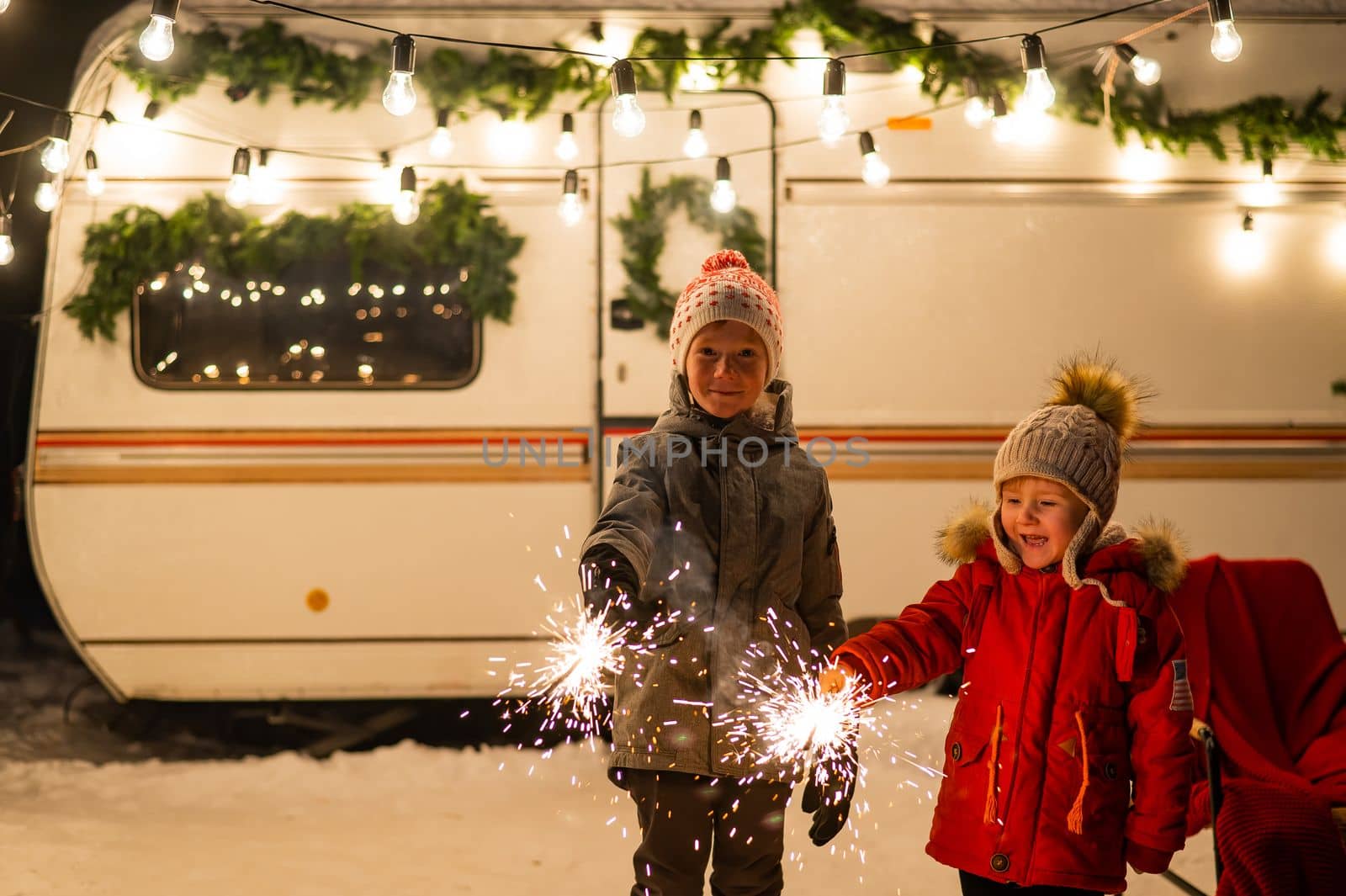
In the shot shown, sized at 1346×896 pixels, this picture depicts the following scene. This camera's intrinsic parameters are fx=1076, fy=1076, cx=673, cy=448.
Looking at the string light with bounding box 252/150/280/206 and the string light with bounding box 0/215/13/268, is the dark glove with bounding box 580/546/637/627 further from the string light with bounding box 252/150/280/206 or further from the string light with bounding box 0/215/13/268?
the string light with bounding box 0/215/13/268

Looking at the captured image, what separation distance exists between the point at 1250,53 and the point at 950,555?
11.9ft

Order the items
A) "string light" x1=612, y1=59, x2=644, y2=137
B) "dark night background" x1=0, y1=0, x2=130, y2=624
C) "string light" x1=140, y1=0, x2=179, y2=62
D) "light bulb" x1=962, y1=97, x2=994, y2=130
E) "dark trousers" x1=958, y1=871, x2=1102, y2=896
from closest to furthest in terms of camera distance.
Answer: "dark trousers" x1=958, y1=871, x2=1102, y2=896 < "string light" x1=140, y1=0, x2=179, y2=62 < "string light" x1=612, y1=59, x2=644, y2=137 < "light bulb" x1=962, y1=97, x2=994, y2=130 < "dark night background" x1=0, y1=0, x2=130, y2=624

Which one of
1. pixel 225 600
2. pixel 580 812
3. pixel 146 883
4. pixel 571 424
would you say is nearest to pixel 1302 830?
pixel 580 812

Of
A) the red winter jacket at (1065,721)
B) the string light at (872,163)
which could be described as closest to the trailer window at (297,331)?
the string light at (872,163)

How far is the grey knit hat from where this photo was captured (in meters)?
2.38

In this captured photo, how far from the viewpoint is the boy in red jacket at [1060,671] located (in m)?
2.24

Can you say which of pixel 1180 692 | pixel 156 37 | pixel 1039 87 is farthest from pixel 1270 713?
pixel 156 37

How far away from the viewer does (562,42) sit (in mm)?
4777

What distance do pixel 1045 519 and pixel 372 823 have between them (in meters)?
3.09

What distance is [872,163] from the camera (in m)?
4.66

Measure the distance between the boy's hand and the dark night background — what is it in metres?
4.28

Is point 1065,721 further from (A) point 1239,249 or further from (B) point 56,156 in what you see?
(B) point 56,156

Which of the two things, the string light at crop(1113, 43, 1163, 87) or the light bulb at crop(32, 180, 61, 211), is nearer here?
the string light at crop(1113, 43, 1163, 87)

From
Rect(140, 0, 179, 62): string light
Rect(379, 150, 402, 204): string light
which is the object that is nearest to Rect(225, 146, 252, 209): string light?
Rect(379, 150, 402, 204): string light
